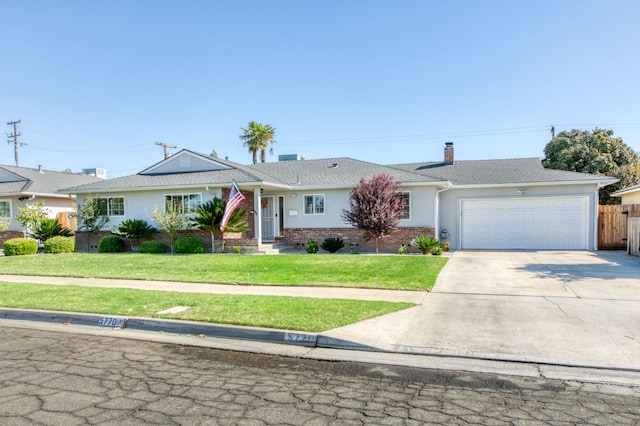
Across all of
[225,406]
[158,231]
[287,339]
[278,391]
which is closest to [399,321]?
[287,339]

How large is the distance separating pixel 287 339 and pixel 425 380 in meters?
2.25

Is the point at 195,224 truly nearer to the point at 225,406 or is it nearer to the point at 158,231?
the point at 158,231

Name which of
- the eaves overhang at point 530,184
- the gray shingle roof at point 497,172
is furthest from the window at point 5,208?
the eaves overhang at point 530,184

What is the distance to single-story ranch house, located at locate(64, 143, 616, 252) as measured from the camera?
18922 millimetres

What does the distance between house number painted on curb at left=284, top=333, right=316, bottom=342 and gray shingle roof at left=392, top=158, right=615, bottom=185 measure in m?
14.6

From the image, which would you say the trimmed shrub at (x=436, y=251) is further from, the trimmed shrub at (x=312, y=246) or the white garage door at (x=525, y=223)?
the trimmed shrub at (x=312, y=246)

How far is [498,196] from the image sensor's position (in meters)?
19.7

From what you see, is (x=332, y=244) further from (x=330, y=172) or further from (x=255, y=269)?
(x=255, y=269)

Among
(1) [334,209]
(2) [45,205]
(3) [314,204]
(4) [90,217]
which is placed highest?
(2) [45,205]

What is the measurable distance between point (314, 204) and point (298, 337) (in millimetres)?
14592

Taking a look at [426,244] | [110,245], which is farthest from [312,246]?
[110,245]

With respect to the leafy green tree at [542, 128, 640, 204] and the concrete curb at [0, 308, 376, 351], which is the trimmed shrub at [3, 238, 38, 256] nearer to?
the concrete curb at [0, 308, 376, 351]

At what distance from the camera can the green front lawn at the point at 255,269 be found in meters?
11.2

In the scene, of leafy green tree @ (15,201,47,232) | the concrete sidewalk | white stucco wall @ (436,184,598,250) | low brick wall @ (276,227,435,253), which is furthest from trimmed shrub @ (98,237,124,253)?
white stucco wall @ (436,184,598,250)
